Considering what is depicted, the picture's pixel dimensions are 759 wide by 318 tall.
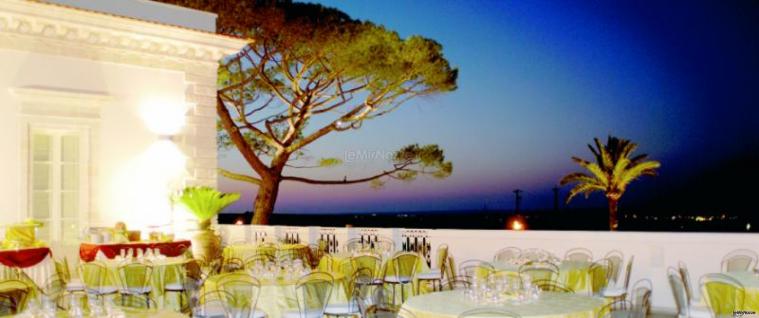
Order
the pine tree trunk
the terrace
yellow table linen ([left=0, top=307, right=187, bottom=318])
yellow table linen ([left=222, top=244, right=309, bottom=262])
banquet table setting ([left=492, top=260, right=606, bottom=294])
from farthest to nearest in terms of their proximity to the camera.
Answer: the pine tree trunk
yellow table linen ([left=222, top=244, right=309, bottom=262])
banquet table setting ([left=492, top=260, right=606, bottom=294])
the terrace
yellow table linen ([left=0, top=307, right=187, bottom=318])

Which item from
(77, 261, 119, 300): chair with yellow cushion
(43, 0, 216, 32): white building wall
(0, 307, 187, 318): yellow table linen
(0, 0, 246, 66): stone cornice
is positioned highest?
(43, 0, 216, 32): white building wall

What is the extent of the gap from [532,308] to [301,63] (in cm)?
1479

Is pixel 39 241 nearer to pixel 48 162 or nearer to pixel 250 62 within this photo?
pixel 48 162

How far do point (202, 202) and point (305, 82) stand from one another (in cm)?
872

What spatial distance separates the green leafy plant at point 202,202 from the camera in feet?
37.2

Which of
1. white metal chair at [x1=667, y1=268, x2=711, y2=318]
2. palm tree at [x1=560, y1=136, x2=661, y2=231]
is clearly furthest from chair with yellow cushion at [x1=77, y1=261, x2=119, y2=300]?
palm tree at [x1=560, y1=136, x2=661, y2=231]

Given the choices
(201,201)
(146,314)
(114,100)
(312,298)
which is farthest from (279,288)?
(114,100)

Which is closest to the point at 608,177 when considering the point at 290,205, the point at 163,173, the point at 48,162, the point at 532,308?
the point at 290,205

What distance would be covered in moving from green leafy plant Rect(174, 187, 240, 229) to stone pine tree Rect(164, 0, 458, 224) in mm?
7488

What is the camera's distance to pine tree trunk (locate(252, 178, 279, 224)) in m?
20.7

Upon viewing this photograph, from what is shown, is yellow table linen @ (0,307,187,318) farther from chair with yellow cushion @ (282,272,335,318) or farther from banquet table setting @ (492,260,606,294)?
banquet table setting @ (492,260,606,294)

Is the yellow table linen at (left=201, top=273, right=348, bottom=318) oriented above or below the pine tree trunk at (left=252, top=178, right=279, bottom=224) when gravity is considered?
below

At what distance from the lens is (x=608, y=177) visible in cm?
2362

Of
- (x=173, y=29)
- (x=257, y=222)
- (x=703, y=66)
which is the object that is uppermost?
(x=703, y=66)
